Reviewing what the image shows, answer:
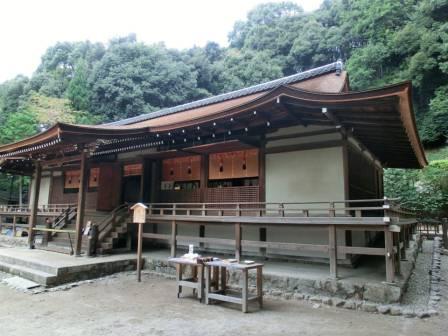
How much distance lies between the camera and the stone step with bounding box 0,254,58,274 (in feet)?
25.1

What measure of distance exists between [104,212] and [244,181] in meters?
6.25

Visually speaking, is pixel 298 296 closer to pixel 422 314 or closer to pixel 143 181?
pixel 422 314

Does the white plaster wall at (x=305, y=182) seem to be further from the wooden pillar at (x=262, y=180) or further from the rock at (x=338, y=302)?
the rock at (x=338, y=302)

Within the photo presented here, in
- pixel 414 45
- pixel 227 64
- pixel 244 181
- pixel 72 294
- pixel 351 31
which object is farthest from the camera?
pixel 227 64

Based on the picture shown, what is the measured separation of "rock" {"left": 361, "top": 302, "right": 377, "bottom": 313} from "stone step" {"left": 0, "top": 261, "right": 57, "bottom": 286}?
662 cm

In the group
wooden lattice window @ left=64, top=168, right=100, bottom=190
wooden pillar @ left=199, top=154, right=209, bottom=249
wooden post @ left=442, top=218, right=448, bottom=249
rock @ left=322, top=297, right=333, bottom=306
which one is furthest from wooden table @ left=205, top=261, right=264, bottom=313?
wooden post @ left=442, top=218, right=448, bottom=249

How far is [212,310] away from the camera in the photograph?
558cm

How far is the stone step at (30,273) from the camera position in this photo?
727 cm

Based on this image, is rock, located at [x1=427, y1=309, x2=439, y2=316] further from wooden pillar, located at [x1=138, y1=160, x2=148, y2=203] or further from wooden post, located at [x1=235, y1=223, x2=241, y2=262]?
wooden pillar, located at [x1=138, y1=160, x2=148, y2=203]

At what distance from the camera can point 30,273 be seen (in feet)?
25.5

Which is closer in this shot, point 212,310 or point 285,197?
point 212,310

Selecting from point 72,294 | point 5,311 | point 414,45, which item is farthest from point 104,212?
point 414,45

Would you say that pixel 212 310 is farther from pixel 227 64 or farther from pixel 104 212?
pixel 227 64

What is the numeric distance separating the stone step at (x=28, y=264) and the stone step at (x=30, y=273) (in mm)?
67
